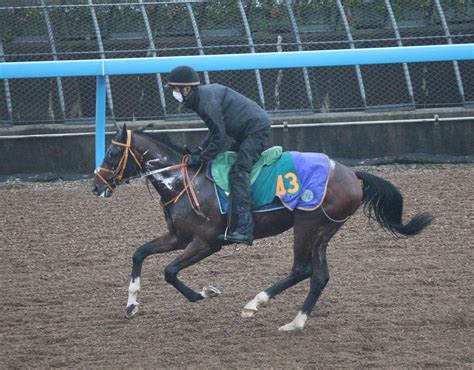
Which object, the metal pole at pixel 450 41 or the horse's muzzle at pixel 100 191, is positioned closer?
the horse's muzzle at pixel 100 191

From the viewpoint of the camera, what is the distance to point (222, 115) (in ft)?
23.1

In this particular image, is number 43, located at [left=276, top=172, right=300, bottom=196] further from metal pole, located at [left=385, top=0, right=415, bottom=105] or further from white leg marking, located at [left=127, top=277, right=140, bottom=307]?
metal pole, located at [left=385, top=0, right=415, bottom=105]

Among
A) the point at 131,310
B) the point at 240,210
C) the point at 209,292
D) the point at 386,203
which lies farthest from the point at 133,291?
the point at 386,203

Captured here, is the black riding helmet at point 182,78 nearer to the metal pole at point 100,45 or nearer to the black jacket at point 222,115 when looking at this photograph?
the black jacket at point 222,115

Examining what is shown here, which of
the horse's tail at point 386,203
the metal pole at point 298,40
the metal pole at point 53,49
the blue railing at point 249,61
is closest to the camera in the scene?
the horse's tail at point 386,203

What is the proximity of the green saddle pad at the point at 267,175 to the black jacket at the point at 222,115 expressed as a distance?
19cm

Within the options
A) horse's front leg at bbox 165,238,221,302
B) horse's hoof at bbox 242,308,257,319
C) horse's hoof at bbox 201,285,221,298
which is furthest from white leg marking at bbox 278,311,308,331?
horse's front leg at bbox 165,238,221,302

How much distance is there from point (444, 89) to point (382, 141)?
1.56 meters

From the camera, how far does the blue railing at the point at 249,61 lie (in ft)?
38.4

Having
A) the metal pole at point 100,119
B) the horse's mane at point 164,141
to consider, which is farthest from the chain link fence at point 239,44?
the horse's mane at point 164,141

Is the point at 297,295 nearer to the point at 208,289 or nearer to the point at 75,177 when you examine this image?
the point at 208,289

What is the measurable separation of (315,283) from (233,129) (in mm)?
1416

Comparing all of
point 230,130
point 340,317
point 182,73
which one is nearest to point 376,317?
point 340,317

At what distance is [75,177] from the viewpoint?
13.3 m
